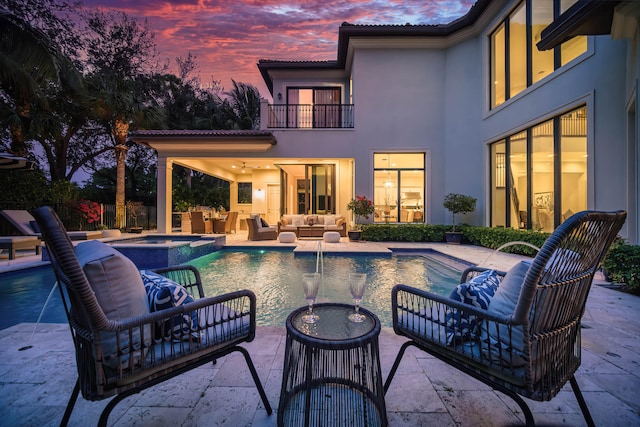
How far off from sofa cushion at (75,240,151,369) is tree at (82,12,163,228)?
11753 mm

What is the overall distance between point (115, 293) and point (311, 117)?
10.2 meters

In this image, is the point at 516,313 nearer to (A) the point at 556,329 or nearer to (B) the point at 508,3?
(A) the point at 556,329

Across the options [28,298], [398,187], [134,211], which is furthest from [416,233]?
[134,211]

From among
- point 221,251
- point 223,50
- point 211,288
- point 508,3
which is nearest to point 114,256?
point 211,288

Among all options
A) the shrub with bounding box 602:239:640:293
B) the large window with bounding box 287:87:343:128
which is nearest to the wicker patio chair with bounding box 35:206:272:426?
the shrub with bounding box 602:239:640:293

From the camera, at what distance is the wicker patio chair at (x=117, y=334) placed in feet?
3.16

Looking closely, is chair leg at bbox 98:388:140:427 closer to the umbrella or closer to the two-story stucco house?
the two-story stucco house

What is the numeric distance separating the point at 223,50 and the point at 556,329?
17.8m

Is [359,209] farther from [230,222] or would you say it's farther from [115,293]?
[115,293]

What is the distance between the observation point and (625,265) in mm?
3447

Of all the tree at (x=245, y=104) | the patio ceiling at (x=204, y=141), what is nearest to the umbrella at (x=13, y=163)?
the patio ceiling at (x=204, y=141)

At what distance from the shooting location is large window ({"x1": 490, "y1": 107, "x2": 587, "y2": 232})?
529 centimetres

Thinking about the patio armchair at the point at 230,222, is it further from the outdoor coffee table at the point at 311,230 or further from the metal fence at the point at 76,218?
the metal fence at the point at 76,218

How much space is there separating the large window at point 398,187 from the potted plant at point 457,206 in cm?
121
